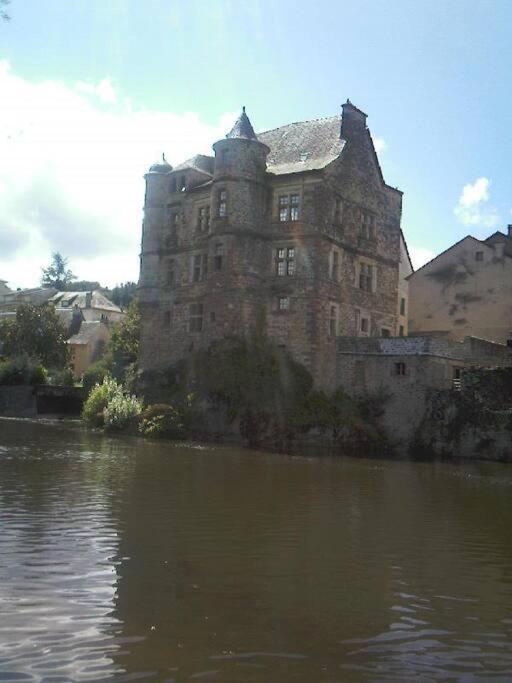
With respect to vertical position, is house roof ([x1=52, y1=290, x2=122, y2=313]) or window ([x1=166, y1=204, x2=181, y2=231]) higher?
house roof ([x1=52, y1=290, x2=122, y2=313])

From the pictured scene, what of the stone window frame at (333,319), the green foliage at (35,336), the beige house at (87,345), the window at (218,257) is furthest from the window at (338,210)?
the beige house at (87,345)

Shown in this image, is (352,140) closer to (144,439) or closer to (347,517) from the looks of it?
(144,439)

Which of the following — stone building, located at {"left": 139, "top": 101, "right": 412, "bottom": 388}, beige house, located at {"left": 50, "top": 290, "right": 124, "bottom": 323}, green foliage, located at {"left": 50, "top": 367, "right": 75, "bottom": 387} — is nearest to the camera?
stone building, located at {"left": 139, "top": 101, "right": 412, "bottom": 388}

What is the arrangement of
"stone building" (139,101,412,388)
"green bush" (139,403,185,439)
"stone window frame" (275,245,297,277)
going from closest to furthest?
1. "green bush" (139,403,185,439)
2. "stone building" (139,101,412,388)
3. "stone window frame" (275,245,297,277)

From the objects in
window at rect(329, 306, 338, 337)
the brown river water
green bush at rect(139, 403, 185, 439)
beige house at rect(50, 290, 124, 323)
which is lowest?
the brown river water

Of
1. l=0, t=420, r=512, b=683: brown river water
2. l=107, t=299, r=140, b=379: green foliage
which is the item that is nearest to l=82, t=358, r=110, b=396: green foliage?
l=107, t=299, r=140, b=379: green foliage

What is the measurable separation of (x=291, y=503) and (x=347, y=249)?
2773 centimetres

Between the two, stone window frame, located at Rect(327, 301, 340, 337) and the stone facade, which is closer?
the stone facade

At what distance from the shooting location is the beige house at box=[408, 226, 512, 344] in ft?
154

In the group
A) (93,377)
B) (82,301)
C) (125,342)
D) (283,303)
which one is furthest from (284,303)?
(82,301)

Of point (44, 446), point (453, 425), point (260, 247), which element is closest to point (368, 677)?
point (44, 446)

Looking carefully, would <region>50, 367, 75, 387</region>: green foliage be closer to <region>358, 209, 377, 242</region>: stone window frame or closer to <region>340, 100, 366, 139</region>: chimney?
<region>358, 209, 377, 242</region>: stone window frame

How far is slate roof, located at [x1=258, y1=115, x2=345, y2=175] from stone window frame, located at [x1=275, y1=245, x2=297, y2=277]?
4.35 metres

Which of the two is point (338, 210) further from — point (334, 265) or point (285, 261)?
point (285, 261)
